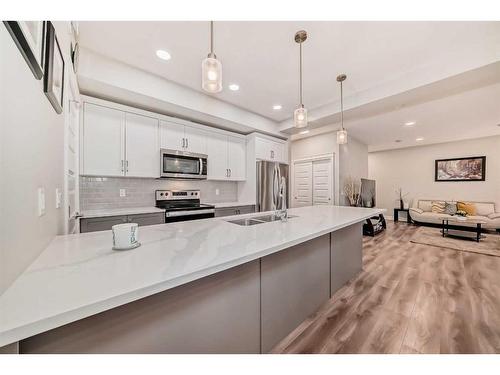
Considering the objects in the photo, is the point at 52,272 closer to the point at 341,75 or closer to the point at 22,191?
the point at 22,191

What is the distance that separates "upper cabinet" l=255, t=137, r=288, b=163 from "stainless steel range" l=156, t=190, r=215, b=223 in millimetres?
1476

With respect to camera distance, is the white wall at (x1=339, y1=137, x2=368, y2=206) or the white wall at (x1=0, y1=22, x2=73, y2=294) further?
the white wall at (x1=339, y1=137, x2=368, y2=206)

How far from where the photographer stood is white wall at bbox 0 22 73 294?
0.60 metres

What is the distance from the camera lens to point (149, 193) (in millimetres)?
3225

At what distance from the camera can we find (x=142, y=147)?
2859 mm

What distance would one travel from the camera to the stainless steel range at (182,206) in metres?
2.88

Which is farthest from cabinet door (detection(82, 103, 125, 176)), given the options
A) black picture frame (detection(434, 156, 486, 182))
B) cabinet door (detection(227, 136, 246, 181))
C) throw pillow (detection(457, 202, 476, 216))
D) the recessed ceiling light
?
black picture frame (detection(434, 156, 486, 182))

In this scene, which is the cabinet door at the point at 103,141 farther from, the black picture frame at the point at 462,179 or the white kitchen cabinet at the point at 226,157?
the black picture frame at the point at 462,179

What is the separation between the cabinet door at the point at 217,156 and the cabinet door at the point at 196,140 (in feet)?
0.33

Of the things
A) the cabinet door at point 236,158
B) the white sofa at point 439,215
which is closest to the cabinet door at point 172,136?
the cabinet door at point 236,158

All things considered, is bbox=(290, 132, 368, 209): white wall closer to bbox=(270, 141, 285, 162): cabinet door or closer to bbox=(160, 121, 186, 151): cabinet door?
bbox=(270, 141, 285, 162): cabinet door

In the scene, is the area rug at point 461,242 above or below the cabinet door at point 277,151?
below
